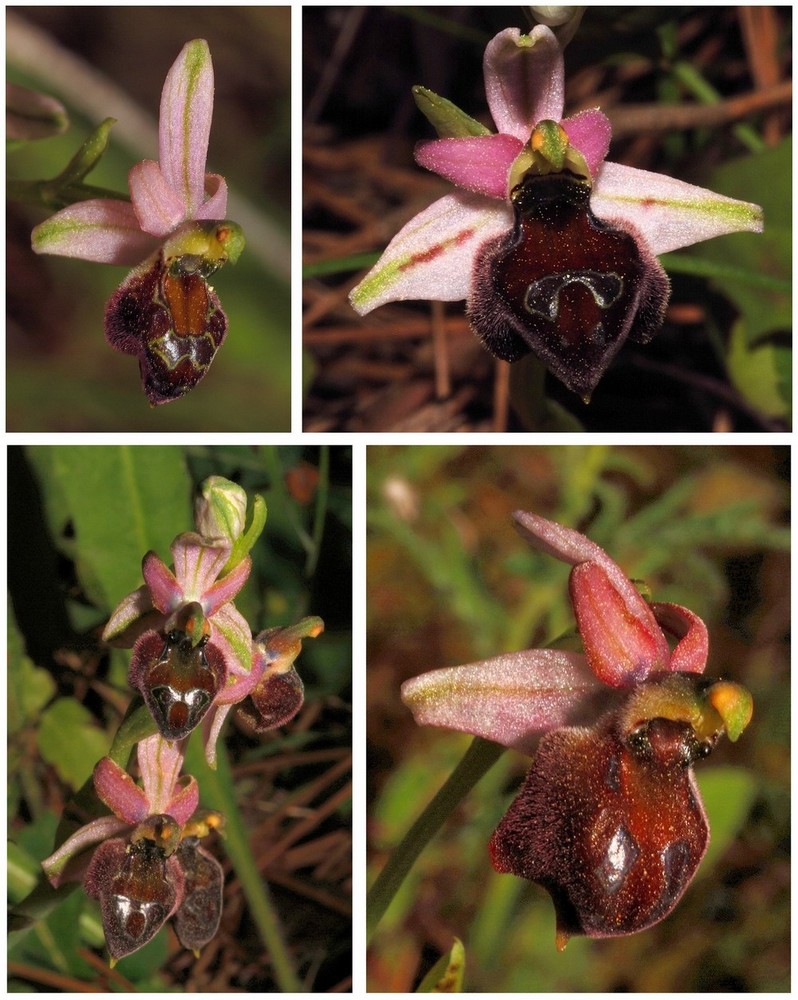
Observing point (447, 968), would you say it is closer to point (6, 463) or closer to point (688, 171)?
point (6, 463)

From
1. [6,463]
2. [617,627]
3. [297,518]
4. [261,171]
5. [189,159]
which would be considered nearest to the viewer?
[617,627]

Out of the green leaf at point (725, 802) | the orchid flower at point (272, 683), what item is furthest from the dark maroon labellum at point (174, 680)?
the green leaf at point (725, 802)

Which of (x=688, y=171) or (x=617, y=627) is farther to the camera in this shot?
(x=688, y=171)

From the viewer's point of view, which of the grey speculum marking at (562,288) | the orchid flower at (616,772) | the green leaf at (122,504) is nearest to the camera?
the orchid flower at (616,772)

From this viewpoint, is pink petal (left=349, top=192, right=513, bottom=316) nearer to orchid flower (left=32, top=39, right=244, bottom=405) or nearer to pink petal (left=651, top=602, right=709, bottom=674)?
orchid flower (left=32, top=39, right=244, bottom=405)

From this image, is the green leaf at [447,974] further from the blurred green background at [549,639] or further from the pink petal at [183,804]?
the pink petal at [183,804]

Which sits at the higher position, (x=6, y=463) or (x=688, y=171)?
(x=688, y=171)

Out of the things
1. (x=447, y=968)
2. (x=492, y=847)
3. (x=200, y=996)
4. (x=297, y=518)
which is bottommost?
(x=200, y=996)

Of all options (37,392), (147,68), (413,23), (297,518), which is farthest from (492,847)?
(147,68)

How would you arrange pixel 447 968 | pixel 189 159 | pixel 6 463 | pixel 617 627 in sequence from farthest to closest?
1. pixel 6 463
2. pixel 447 968
3. pixel 189 159
4. pixel 617 627
